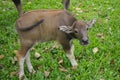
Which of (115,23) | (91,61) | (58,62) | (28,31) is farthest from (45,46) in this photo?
(115,23)

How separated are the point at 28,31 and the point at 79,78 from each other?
3.69ft

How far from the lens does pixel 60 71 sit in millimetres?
4504

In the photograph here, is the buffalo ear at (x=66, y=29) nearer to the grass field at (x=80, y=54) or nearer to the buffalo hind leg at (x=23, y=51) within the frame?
the buffalo hind leg at (x=23, y=51)

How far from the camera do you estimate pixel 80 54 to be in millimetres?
4953

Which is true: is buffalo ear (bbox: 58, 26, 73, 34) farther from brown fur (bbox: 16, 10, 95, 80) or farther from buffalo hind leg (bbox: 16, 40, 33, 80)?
buffalo hind leg (bbox: 16, 40, 33, 80)

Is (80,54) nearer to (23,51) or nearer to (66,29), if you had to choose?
(66,29)

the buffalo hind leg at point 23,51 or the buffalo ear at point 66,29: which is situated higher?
the buffalo ear at point 66,29

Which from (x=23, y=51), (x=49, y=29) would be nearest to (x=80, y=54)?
(x=49, y=29)

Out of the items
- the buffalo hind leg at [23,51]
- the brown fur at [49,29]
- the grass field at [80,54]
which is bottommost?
the grass field at [80,54]

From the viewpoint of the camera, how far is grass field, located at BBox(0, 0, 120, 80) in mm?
4445

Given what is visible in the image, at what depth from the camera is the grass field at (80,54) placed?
14.6ft

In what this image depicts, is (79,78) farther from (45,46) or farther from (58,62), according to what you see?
(45,46)

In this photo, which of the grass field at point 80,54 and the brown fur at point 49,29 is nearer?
the brown fur at point 49,29

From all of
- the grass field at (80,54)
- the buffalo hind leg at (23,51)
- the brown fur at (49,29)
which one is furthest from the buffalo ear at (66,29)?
the grass field at (80,54)
